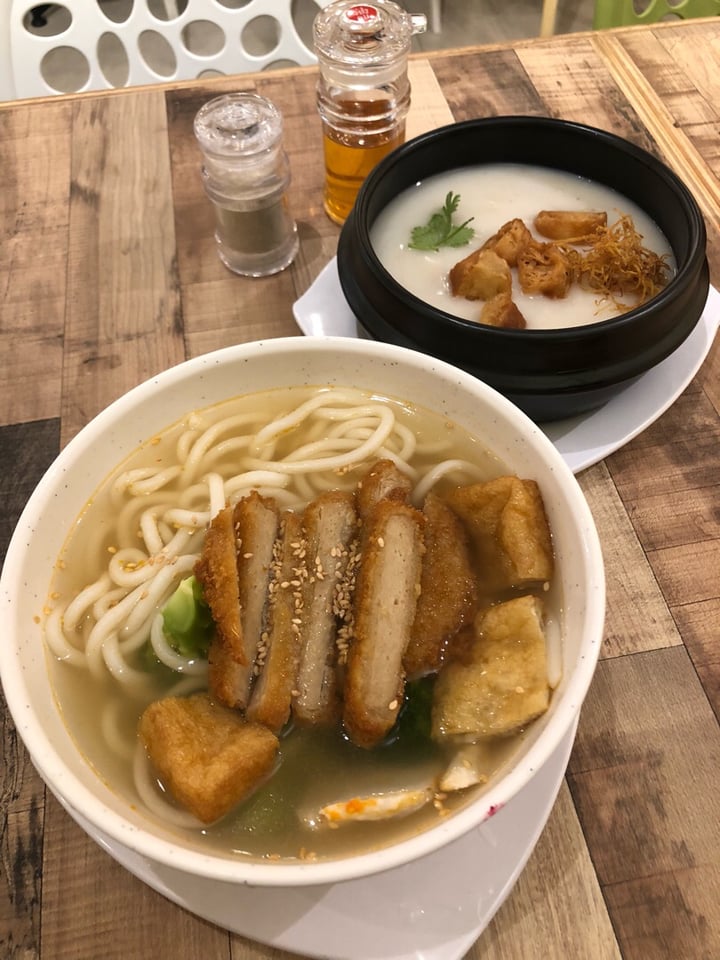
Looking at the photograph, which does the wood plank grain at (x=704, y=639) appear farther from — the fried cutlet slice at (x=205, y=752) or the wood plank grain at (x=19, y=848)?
the wood plank grain at (x=19, y=848)

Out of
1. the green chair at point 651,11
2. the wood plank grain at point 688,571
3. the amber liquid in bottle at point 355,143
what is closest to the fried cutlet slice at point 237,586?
the wood plank grain at point 688,571

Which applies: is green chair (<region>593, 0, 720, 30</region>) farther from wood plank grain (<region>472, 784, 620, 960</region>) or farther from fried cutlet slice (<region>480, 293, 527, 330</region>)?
wood plank grain (<region>472, 784, 620, 960</region>)

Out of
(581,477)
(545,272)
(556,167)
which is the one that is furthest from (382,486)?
(556,167)

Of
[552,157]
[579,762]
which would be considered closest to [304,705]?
[579,762]

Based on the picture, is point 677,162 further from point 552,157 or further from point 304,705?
point 304,705

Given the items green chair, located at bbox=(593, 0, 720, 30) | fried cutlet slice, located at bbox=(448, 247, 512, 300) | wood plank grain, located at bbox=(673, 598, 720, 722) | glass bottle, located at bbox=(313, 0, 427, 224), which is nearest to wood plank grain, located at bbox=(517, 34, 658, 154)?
glass bottle, located at bbox=(313, 0, 427, 224)

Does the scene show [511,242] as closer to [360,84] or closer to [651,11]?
[360,84]
